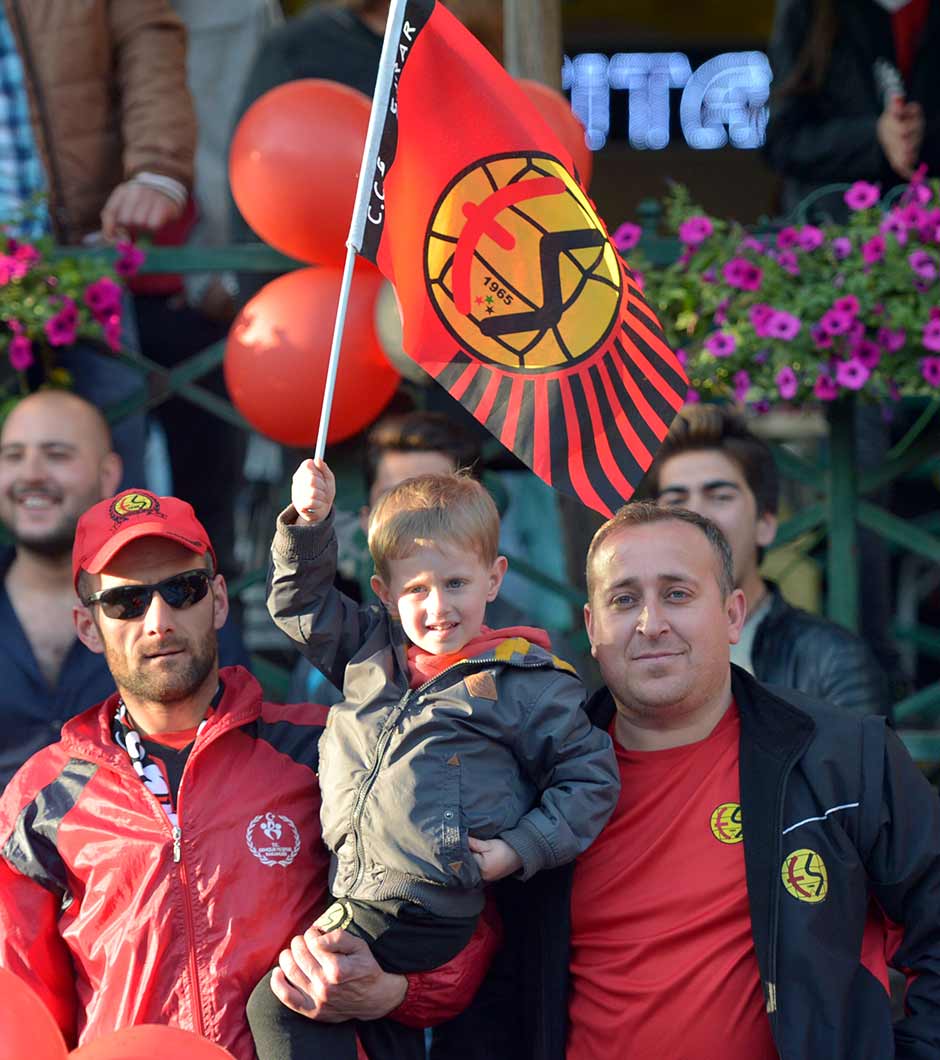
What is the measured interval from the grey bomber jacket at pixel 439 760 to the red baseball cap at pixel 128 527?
0.35 metres

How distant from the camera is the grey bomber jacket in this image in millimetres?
3148

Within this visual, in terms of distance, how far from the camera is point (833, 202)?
583 cm

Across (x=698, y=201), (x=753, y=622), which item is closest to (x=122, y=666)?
(x=753, y=622)

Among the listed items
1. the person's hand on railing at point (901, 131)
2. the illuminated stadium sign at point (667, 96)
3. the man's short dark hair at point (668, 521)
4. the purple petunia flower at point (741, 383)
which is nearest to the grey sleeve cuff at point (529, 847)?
the man's short dark hair at point (668, 521)

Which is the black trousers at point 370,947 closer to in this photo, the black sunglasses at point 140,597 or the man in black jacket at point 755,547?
the black sunglasses at point 140,597

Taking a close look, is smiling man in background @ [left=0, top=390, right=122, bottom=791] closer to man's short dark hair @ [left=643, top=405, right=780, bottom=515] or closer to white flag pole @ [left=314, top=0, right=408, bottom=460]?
white flag pole @ [left=314, top=0, right=408, bottom=460]

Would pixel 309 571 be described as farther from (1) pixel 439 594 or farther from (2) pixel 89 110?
(2) pixel 89 110

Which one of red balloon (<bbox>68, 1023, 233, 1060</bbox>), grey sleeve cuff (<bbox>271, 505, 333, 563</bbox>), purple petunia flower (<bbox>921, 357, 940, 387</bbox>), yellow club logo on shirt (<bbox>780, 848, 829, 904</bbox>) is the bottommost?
red balloon (<bbox>68, 1023, 233, 1060</bbox>)

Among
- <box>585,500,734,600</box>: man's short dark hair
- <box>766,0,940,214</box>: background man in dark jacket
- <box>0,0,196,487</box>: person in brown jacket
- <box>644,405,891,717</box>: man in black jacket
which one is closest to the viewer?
<box>585,500,734,600</box>: man's short dark hair

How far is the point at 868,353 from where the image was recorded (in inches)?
190

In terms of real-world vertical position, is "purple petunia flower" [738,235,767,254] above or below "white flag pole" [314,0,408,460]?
below

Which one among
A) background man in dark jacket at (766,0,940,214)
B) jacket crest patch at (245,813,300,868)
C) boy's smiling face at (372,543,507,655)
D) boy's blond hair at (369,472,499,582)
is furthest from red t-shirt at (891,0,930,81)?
jacket crest patch at (245,813,300,868)

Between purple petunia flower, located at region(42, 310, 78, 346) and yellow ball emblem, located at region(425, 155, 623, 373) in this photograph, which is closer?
yellow ball emblem, located at region(425, 155, 623, 373)

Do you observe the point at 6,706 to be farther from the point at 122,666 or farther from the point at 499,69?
the point at 499,69
